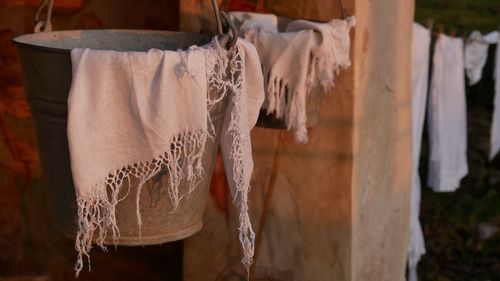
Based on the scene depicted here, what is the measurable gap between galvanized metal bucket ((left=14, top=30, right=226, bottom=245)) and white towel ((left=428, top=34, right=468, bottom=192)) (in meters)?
3.86

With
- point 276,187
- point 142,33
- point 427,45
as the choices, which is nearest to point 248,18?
point 142,33

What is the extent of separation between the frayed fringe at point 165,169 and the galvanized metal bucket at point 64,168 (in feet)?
0.11

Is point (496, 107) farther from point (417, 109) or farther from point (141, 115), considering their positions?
point (141, 115)

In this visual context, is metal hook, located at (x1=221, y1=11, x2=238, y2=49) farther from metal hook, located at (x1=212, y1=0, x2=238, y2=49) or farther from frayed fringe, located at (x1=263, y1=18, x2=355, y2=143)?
frayed fringe, located at (x1=263, y1=18, x2=355, y2=143)

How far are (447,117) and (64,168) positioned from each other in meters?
4.30

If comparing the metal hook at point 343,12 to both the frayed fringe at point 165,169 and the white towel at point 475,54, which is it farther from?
the white towel at point 475,54

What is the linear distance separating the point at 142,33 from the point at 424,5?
15.0ft

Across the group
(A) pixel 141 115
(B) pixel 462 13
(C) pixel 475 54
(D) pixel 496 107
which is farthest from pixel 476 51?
(A) pixel 141 115

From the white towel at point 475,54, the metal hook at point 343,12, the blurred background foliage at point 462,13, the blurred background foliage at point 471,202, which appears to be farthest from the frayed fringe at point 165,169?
the blurred background foliage at point 471,202

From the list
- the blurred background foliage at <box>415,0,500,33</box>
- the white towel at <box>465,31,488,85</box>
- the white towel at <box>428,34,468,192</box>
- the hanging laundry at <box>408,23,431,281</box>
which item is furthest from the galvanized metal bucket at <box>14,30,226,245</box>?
the blurred background foliage at <box>415,0,500,33</box>

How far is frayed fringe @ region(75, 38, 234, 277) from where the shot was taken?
6.68 ft

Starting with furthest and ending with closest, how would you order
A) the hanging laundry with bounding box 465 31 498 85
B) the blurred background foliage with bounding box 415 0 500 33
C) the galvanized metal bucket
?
the blurred background foliage with bounding box 415 0 500 33 < the hanging laundry with bounding box 465 31 498 85 < the galvanized metal bucket

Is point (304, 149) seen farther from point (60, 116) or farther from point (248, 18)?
point (60, 116)

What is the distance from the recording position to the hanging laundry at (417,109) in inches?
221
